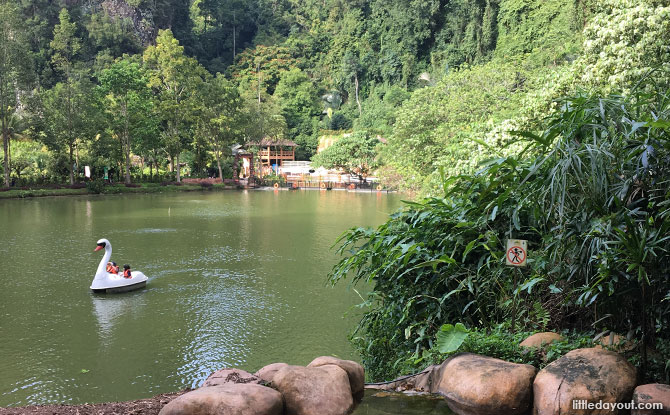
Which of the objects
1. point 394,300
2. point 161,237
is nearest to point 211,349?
point 394,300

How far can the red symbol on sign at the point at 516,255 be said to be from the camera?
385 centimetres

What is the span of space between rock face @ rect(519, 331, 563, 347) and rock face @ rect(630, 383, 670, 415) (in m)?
0.73

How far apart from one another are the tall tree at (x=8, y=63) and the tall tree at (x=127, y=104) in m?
5.44

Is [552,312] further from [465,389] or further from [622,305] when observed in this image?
[465,389]

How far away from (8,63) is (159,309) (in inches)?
1014

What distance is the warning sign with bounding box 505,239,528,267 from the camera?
383 cm

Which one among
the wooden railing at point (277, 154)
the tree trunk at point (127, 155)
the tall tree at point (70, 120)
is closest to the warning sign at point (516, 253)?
the tall tree at point (70, 120)

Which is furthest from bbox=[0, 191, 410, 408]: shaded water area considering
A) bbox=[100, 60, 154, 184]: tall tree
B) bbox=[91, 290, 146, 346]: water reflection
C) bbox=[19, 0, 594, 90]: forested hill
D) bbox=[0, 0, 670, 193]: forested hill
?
bbox=[19, 0, 594, 90]: forested hill

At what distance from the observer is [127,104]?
115 feet

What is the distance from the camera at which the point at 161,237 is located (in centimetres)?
1614

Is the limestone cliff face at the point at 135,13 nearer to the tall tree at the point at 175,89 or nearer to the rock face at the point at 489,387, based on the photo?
the tall tree at the point at 175,89

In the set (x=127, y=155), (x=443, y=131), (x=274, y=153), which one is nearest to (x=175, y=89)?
(x=127, y=155)

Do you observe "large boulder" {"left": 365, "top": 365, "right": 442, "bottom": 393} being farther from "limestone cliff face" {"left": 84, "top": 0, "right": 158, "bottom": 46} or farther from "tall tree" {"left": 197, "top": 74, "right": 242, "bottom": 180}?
"limestone cliff face" {"left": 84, "top": 0, "right": 158, "bottom": 46}

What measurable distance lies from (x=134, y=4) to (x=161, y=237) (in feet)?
174
